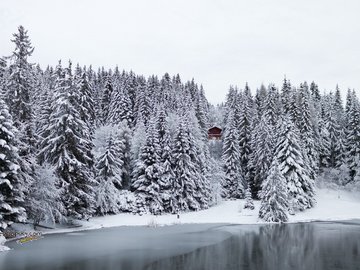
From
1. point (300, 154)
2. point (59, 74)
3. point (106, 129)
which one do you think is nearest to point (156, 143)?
point (106, 129)

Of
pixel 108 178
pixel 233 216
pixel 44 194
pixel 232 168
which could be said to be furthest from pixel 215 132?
pixel 44 194

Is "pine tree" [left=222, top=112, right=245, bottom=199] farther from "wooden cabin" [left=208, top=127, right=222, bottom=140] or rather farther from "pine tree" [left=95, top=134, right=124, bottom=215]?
"wooden cabin" [left=208, top=127, right=222, bottom=140]

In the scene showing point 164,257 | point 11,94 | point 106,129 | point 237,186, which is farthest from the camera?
point 237,186

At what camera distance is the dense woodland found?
38.7 metres

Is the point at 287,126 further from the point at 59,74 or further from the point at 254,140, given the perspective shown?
the point at 59,74

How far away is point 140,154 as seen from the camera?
57812 millimetres

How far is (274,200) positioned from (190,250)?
24.9 metres

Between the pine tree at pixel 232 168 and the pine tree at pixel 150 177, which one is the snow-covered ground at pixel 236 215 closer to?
the pine tree at pixel 150 177

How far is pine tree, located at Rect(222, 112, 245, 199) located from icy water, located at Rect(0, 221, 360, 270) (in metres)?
25.9

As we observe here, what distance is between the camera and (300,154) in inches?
2403

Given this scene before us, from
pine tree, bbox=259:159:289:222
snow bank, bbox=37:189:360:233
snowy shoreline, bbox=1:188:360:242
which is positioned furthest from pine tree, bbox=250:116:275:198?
pine tree, bbox=259:159:289:222

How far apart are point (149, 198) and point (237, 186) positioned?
21.3 m

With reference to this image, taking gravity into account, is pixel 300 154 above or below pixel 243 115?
below

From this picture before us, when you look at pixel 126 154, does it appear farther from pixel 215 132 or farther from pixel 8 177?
pixel 215 132
